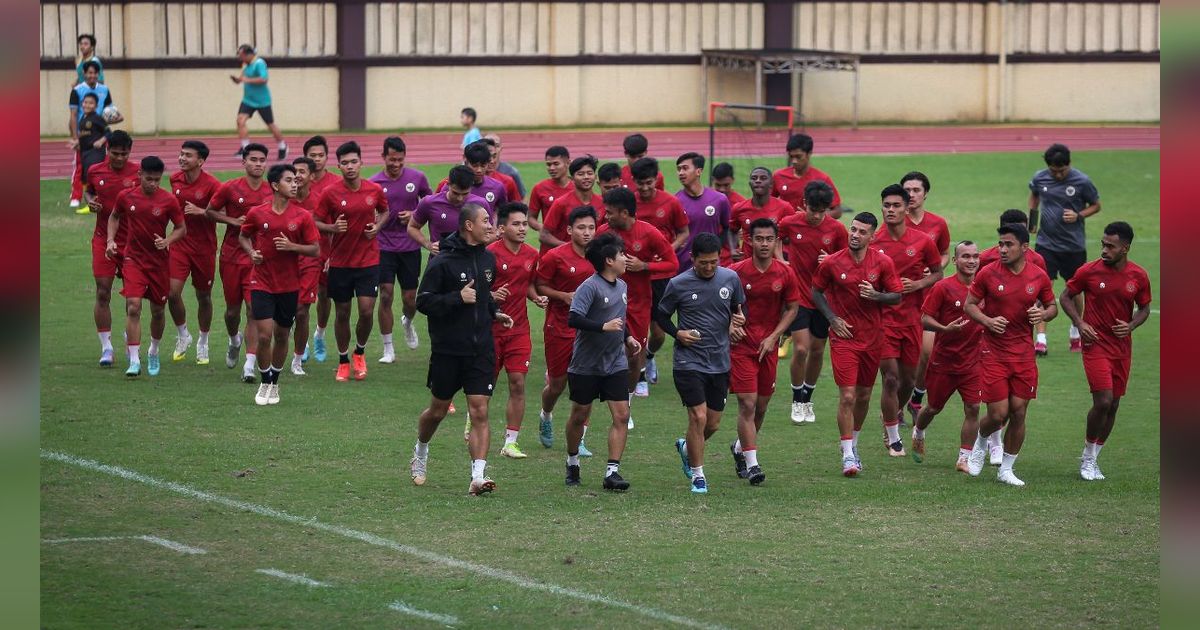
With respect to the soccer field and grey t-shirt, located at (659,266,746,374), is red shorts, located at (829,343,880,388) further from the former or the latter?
grey t-shirt, located at (659,266,746,374)

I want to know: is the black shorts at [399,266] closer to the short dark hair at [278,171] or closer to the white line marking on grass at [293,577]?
the short dark hair at [278,171]

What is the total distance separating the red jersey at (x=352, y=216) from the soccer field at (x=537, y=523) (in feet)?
4.24

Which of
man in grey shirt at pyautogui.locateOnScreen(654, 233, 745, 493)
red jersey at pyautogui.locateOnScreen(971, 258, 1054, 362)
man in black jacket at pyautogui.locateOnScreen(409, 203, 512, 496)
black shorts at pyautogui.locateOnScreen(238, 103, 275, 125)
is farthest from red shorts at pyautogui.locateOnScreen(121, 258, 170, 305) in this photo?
black shorts at pyautogui.locateOnScreen(238, 103, 275, 125)

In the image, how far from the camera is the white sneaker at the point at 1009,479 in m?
11.9

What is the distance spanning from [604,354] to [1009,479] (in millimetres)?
3323

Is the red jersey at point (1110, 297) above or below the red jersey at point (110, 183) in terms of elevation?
below

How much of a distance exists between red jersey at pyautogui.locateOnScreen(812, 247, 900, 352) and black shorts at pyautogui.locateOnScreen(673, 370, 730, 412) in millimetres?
1353

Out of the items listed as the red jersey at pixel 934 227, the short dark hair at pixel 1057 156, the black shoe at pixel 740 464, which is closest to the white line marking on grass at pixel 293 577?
the black shoe at pixel 740 464

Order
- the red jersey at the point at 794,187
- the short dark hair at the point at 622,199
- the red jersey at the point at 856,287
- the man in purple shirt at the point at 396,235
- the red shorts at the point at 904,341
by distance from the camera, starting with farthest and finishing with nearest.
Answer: the man in purple shirt at the point at 396,235
the red jersey at the point at 794,187
the short dark hair at the point at 622,199
the red shorts at the point at 904,341
the red jersey at the point at 856,287

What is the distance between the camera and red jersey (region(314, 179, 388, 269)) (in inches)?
627

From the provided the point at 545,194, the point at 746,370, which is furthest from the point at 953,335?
the point at 545,194

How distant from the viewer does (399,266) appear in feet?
56.2

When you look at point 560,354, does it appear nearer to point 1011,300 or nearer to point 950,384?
point 950,384

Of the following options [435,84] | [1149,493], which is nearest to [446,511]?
[1149,493]
